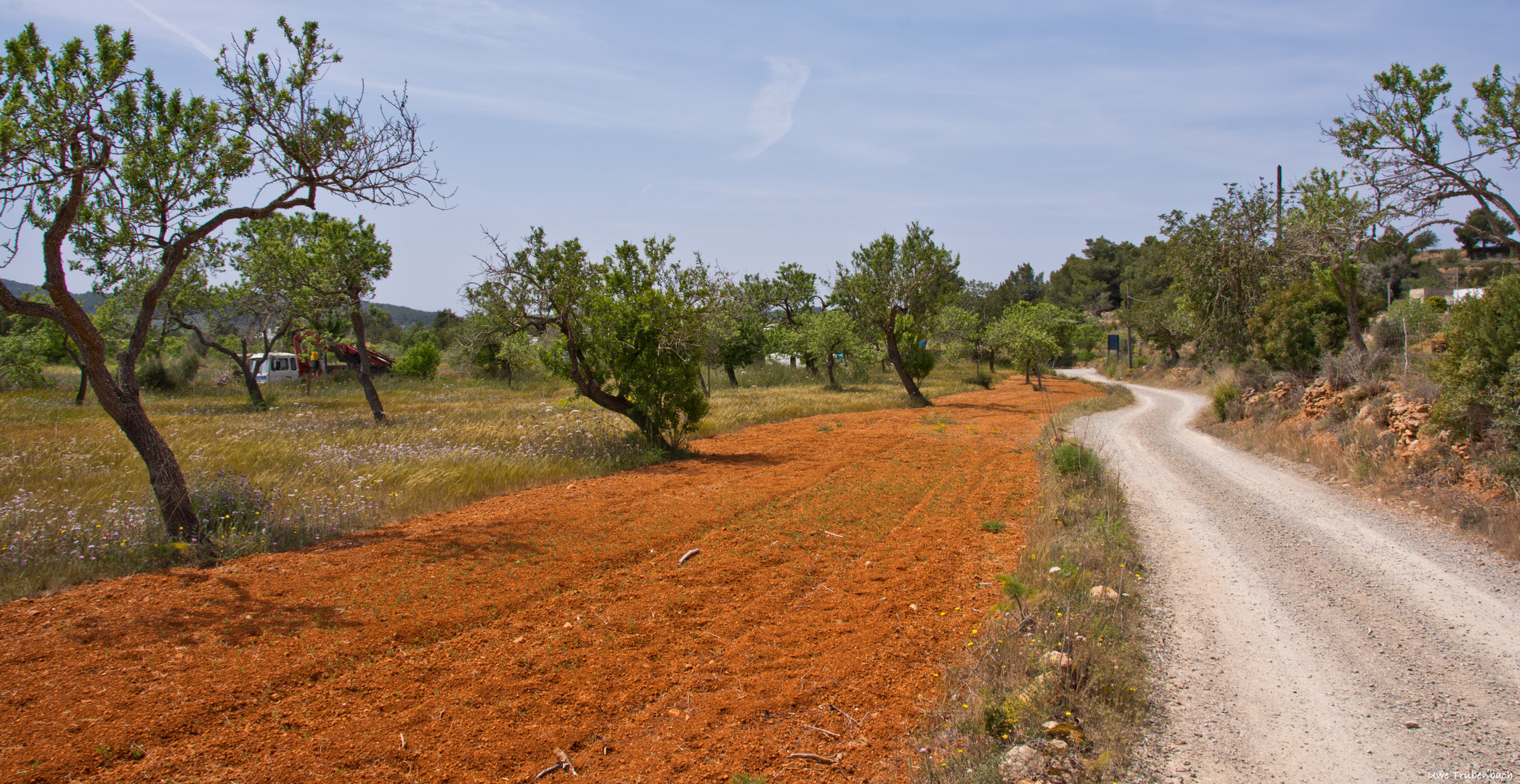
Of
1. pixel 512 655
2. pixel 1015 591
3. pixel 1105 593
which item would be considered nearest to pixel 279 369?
pixel 512 655

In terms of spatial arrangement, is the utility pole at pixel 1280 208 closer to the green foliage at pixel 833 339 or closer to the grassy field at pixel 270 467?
the grassy field at pixel 270 467

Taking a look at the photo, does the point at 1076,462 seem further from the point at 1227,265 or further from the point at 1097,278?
the point at 1097,278

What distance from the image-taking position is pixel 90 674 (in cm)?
424

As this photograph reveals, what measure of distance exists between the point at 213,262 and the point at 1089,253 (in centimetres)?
10565

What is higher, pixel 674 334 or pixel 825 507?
pixel 674 334

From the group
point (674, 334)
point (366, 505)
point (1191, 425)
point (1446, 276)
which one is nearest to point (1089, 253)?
point (1446, 276)

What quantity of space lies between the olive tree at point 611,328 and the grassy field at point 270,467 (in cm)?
101

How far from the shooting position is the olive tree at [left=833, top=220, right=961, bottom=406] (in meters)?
29.1

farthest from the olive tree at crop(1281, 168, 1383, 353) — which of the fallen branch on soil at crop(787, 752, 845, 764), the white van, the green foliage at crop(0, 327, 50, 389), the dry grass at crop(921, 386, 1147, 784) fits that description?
the white van

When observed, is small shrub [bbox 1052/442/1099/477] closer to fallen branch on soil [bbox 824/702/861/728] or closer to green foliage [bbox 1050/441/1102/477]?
green foliage [bbox 1050/441/1102/477]

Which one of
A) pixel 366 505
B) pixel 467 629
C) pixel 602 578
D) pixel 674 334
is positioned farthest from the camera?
pixel 674 334

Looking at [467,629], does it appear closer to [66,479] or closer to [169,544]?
[169,544]

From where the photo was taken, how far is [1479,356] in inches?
354

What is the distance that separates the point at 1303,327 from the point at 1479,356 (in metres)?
10.1
